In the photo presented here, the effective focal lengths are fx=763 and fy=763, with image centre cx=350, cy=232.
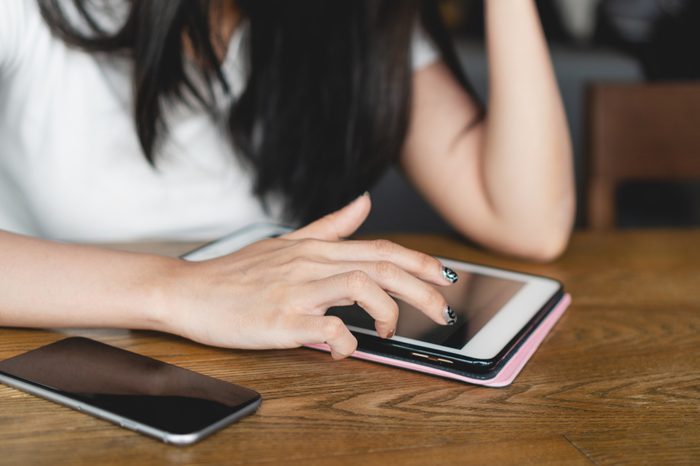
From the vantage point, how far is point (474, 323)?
612 mm

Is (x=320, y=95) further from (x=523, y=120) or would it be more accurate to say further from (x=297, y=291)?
(x=297, y=291)

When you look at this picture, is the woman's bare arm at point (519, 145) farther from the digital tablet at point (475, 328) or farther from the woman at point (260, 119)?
the digital tablet at point (475, 328)

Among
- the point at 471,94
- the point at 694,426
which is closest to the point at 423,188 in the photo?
the point at 471,94

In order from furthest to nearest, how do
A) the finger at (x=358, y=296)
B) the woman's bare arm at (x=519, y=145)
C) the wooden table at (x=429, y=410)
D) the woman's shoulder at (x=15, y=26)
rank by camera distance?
the woman's bare arm at (x=519, y=145) < the woman's shoulder at (x=15, y=26) < the finger at (x=358, y=296) < the wooden table at (x=429, y=410)

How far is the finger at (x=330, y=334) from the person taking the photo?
54cm

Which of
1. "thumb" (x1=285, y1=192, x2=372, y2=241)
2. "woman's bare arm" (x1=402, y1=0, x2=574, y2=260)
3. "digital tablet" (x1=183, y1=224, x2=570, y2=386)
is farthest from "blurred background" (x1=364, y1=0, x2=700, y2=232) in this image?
"thumb" (x1=285, y1=192, x2=372, y2=241)

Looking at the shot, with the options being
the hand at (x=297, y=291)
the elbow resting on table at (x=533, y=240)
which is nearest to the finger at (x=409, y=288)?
the hand at (x=297, y=291)

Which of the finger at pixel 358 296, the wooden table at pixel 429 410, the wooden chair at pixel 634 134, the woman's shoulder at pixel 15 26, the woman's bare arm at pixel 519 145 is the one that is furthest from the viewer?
the wooden chair at pixel 634 134

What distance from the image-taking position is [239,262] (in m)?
0.61

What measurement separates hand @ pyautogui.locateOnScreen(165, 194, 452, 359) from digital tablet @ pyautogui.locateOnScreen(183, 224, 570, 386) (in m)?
0.02

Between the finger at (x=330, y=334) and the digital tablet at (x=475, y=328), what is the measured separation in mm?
31

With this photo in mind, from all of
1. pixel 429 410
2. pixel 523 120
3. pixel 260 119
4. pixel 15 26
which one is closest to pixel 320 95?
pixel 260 119

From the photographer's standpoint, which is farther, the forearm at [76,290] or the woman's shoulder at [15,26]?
the woman's shoulder at [15,26]

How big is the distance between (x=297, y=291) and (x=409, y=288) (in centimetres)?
8
